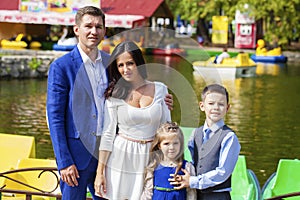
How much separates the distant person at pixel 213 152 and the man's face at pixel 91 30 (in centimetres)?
54

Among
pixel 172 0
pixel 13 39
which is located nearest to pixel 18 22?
pixel 13 39

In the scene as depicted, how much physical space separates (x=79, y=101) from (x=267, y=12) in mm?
22764

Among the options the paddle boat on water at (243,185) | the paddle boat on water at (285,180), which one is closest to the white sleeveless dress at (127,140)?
the paddle boat on water at (243,185)

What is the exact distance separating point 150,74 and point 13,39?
833 inches

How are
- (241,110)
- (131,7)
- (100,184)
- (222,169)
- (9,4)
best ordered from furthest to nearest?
(9,4)
(131,7)
(241,110)
(100,184)
(222,169)

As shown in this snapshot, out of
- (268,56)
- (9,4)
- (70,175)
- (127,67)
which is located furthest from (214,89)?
(9,4)

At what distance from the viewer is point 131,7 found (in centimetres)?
2470

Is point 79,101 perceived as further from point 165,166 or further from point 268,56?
point 268,56

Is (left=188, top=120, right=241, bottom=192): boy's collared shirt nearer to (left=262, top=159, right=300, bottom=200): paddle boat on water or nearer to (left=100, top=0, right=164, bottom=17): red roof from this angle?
(left=262, top=159, right=300, bottom=200): paddle boat on water

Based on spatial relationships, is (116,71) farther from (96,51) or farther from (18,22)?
(18,22)

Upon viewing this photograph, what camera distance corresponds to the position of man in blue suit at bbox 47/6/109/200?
3.02 metres

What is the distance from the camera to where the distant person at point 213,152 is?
2.94 m

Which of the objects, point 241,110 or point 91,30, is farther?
point 241,110

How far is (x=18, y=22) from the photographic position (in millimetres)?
24422
